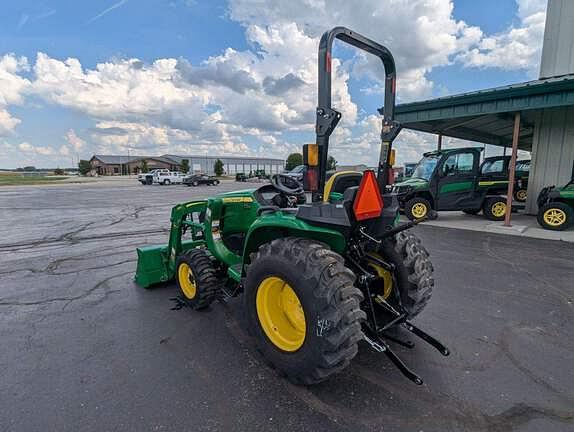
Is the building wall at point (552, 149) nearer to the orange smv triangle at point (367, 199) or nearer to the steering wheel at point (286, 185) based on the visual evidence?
the steering wheel at point (286, 185)

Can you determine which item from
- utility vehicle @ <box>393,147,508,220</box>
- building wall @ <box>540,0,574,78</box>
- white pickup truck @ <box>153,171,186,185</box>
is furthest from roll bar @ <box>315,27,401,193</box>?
white pickup truck @ <box>153,171,186,185</box>

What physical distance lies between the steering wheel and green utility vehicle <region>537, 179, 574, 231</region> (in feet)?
28.5

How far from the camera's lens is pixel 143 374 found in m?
2.57

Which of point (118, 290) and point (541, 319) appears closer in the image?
point (541, 319)

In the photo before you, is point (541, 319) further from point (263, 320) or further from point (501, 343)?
point (263, 320)

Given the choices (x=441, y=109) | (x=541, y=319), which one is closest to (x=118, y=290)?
(x=541, y=319)

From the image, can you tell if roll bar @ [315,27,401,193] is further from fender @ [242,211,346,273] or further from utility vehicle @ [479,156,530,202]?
utility vehicle @ [479,156,530,202]

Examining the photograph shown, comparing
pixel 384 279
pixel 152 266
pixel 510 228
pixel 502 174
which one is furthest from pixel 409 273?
pixel 502 174

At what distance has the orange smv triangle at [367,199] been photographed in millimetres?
2307

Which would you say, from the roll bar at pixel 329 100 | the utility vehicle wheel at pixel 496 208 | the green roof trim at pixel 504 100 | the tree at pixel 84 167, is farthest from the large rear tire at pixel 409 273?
the tree at pixel 84 167

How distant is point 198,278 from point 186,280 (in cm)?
44

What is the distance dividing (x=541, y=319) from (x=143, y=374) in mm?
4091

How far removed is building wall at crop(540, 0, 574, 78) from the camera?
415 inches

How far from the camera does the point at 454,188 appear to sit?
33.2ft
